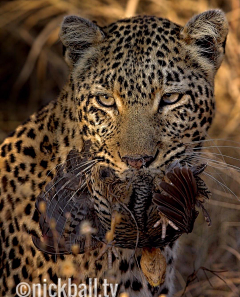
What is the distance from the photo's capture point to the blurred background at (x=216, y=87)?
289 inches

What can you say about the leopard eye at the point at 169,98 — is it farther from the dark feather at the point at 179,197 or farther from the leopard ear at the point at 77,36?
the dark feather at the point at 179,197

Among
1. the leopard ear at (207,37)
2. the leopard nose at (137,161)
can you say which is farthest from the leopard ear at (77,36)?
the leopard nose at (137,161)

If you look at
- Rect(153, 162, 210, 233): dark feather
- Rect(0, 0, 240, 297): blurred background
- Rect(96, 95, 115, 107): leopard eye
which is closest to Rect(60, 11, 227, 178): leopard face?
Rect(96, 95, 115, 107): leopard eye

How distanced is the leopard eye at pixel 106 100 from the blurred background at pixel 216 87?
187 cm

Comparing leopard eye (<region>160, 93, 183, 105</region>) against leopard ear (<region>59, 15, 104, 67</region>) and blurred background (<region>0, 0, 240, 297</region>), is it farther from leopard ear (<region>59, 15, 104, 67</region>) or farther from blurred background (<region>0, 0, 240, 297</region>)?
blurred background (<region>0, 0, 240, 297</region>)

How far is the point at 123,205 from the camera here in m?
3.74

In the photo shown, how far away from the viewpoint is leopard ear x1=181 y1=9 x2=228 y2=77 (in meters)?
4.96

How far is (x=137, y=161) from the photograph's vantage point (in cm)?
402

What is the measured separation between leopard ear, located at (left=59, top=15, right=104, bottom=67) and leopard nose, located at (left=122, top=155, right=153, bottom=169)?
135cm

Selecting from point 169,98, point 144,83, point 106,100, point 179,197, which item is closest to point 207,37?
point 169,98

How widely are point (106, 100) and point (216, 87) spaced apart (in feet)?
16.3

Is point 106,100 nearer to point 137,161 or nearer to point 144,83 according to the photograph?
point 144,83

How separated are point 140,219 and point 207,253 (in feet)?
12.6

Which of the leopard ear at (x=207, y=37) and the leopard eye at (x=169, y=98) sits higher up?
the leopard ear at (x=207, y=37)
